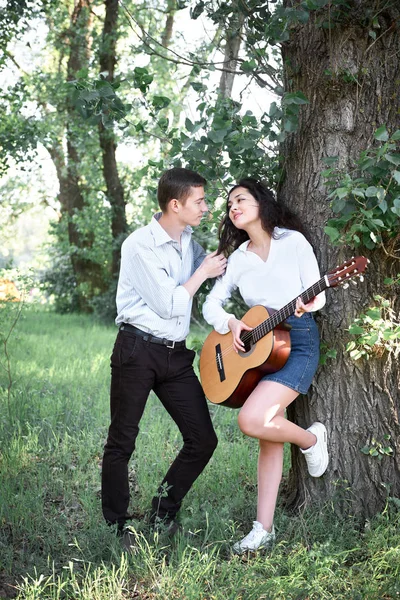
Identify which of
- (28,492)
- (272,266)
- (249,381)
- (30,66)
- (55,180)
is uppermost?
(30,66)

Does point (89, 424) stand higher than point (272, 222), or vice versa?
point (272, 222)

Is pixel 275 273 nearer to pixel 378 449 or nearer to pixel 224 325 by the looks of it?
pixel 224 325

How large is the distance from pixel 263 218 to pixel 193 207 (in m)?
0.38

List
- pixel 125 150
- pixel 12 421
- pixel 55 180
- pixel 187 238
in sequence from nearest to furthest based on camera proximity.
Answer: pixel 187 238 → pixel 12 421 → pixel 125 150 → pixel 55 180

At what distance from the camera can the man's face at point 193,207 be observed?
3.79 metres

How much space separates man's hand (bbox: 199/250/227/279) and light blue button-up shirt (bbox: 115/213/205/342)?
133 millimetres

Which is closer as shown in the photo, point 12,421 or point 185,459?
point 185,459

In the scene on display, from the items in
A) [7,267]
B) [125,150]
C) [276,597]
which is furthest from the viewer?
[125,150]

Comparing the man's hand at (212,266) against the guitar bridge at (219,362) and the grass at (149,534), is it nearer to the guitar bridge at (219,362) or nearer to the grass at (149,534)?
the guitar bridge at (219,362)

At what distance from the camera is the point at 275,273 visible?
3.69m

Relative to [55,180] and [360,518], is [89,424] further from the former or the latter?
[55,180]

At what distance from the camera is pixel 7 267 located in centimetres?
612

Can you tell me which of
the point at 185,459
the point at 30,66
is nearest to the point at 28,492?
the point at 185,459

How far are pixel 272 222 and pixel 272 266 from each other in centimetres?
26
